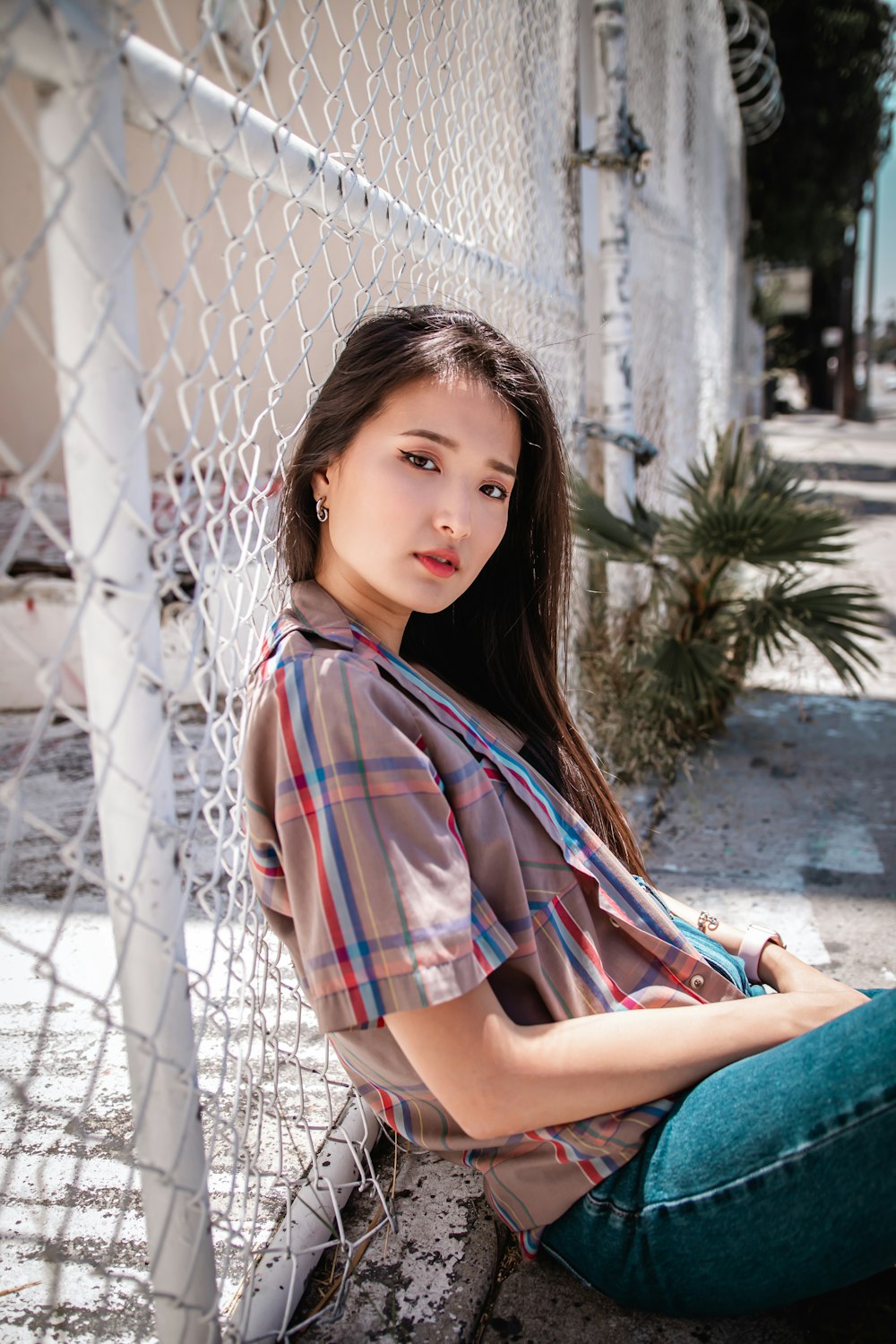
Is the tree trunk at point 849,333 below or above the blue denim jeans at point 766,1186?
above

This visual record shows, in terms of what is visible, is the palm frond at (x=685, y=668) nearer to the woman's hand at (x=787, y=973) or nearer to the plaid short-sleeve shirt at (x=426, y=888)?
the woman's hand at (x=787, y=973)

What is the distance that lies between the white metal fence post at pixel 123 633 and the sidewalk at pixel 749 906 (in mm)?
412

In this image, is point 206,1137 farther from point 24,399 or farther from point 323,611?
point 24,399

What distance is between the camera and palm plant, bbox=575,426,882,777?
3.21 metres

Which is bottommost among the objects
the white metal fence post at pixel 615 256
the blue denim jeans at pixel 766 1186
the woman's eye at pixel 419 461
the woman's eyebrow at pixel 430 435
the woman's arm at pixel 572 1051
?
the blue denim jeans at pixel 766 1186

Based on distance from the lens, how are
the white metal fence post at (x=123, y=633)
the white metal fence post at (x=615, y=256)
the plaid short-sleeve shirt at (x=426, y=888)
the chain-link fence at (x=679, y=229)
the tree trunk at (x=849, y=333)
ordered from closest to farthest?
the white metal fence post at (x=123, y=633) → the plaid short-sleeve shirt at (x=426, y=888) → the white metal fence post at (x=615, y=256) → the chain-link fence at (x=679, y=229) → the tree trunk at (x=849, y=333)

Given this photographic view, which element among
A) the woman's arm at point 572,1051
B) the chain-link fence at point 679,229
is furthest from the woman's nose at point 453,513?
the chain-link fence at point 679,229

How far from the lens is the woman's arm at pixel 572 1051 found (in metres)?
1.02

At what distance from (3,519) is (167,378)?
1012mm

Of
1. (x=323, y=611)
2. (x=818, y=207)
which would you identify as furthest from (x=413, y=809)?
(x=818, y=207)

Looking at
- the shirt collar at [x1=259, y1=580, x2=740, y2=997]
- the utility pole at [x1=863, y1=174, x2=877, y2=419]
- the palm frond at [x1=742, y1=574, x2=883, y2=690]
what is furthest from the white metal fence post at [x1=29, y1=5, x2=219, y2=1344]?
the utility pole at [x1=863, y1=174, x2=877, y2=419]

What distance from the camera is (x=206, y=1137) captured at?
1.69 m

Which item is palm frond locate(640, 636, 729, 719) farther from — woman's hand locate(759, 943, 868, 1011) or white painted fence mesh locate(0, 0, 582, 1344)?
woman's hand locate(759, 943, 868, 1011)

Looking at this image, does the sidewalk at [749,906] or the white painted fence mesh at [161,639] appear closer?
the white painted fence mesh at [161,639]
